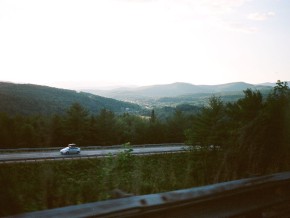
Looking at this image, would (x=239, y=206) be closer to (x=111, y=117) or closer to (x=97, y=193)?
(x=97, y=193)

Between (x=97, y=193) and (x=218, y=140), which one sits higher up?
(x=97, y=193)

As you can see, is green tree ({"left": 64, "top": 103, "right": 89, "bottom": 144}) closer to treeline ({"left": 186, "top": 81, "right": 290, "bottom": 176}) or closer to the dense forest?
the dense forest

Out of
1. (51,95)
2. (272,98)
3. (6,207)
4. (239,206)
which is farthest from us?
(51,95)

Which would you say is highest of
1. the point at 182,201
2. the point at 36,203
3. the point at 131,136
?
the point at 182,201

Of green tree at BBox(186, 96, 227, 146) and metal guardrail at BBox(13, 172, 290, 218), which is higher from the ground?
metal guardrail at BBox(13, 172, 290, 218)

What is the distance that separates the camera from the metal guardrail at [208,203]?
2.59m

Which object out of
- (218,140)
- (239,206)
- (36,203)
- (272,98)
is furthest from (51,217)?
(218,140)

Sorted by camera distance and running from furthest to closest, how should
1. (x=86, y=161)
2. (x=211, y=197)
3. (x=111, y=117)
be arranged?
(x=111, y=117) → (x=86, y=161) → (x=211, y=197)

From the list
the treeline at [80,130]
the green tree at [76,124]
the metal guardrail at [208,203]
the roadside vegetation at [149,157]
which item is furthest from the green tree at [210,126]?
the metal guardrail at [208,203]

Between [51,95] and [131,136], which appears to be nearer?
[131,136]

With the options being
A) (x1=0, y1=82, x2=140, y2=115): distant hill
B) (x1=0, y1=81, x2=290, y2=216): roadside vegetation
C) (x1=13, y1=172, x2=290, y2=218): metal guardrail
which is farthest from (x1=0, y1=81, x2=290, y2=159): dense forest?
(x1=0, y1=82, x2=140, y2=115): distant hill

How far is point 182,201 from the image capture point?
3088mm

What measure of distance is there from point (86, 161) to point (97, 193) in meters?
32.6

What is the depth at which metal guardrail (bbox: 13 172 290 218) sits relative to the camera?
8.50 ft
